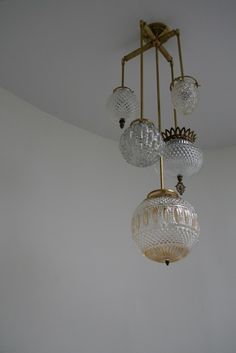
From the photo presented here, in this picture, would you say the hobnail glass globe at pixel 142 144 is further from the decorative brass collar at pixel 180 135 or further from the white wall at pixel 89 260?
the white wall at pixel 89 260

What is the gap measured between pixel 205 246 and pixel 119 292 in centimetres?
60

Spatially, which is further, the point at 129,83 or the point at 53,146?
the point at 53,146

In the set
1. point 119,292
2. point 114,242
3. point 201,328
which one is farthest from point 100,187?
point 201,328

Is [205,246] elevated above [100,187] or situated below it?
below

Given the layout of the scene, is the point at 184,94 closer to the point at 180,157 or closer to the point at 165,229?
the point at 180,157

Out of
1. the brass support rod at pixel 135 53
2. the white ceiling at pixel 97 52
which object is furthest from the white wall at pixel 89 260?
the brass support rod at pixel 135 53

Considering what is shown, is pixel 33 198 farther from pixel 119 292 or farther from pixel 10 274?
pixel 119 292

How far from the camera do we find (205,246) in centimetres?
243

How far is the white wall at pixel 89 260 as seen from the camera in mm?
1915

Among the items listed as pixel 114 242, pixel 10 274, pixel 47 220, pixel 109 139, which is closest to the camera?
pixel 10 274

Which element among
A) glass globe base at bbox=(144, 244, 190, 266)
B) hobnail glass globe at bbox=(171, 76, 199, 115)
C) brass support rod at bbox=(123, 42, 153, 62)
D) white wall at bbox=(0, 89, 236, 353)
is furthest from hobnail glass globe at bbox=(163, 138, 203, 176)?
white wall at bbox=(0, 89, 236, 353)

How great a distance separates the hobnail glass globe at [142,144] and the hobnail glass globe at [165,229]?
14 cm

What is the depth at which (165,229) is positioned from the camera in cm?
131

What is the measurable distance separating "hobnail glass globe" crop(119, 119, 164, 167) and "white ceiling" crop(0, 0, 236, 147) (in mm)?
690
